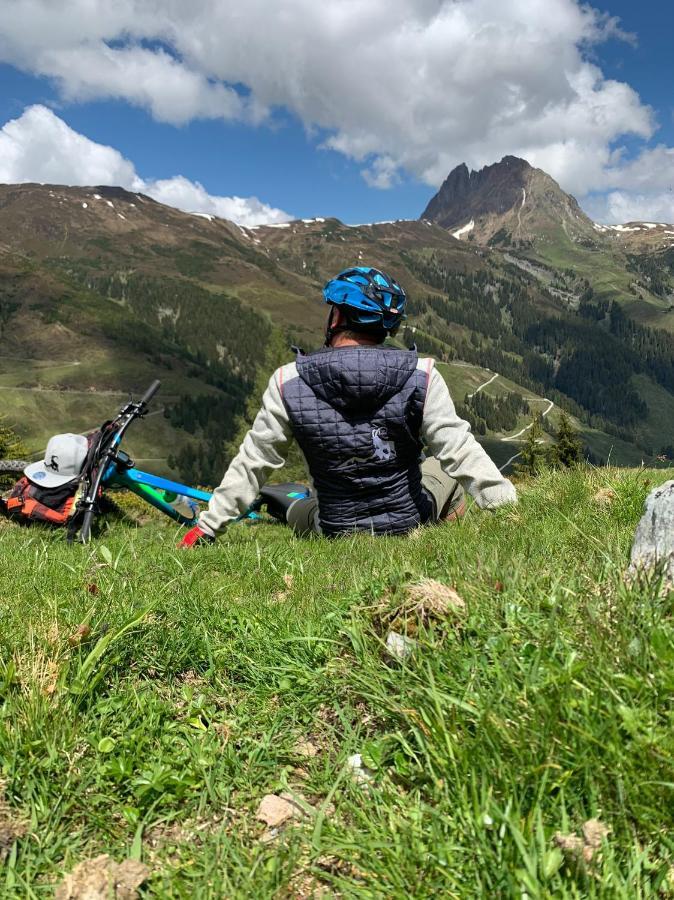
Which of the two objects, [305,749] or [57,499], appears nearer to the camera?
[305,749]

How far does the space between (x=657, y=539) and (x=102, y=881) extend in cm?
331

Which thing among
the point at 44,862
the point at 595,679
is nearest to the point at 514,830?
the point at 595,679

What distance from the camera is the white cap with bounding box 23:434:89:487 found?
997cm

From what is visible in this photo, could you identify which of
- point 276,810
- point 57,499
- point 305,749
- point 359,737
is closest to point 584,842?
point 359,737

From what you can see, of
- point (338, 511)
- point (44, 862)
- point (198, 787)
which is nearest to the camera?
point (44, 862)

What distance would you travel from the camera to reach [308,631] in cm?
360

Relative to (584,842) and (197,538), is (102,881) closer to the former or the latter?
(584,842)

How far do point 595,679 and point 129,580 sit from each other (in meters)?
3.82

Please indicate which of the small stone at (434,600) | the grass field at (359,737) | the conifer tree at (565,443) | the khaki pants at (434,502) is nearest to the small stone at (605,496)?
the khaki pants at (434,502)

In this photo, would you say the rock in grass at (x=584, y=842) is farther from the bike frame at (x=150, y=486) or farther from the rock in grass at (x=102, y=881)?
the bike frame at (x=150, y=486)


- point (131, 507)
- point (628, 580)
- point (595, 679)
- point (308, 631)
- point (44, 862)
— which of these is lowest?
point (131, 507)

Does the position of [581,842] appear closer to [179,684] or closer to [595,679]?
[595,679]

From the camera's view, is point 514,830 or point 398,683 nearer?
point 514,830

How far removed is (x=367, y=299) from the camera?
667 centimetres
